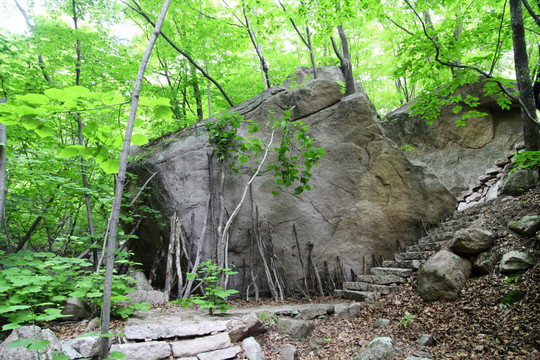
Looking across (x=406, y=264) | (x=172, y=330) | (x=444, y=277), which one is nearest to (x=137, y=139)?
(x=172, y=330)

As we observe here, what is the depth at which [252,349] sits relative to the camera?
2.91 m

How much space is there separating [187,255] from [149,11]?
6.87 meters

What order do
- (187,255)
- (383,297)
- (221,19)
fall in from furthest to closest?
(221,19), (187,255), (383,297)

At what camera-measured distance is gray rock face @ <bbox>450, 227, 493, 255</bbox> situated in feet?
12.7

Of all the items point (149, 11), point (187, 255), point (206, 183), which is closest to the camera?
point (187, 255)

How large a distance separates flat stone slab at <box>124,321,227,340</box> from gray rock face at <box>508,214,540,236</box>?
12.8ft

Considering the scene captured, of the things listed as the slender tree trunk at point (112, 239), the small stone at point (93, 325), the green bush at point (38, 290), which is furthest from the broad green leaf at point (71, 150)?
the small stone at point (93, 325)

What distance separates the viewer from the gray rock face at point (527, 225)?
138 inches

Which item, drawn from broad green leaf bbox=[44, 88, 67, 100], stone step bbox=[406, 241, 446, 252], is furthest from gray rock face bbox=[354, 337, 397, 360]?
broad green leaf bbox=[44, 88, 67, 100]

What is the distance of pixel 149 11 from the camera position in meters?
7.81

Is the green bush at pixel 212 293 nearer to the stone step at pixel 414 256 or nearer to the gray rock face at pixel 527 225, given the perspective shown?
the stone step at pixel 414 256

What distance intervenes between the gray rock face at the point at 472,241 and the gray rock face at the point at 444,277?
0.42ft

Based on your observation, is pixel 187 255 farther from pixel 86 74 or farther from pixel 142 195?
pixel 86 74

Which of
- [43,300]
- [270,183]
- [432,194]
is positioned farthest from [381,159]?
[43,300]
